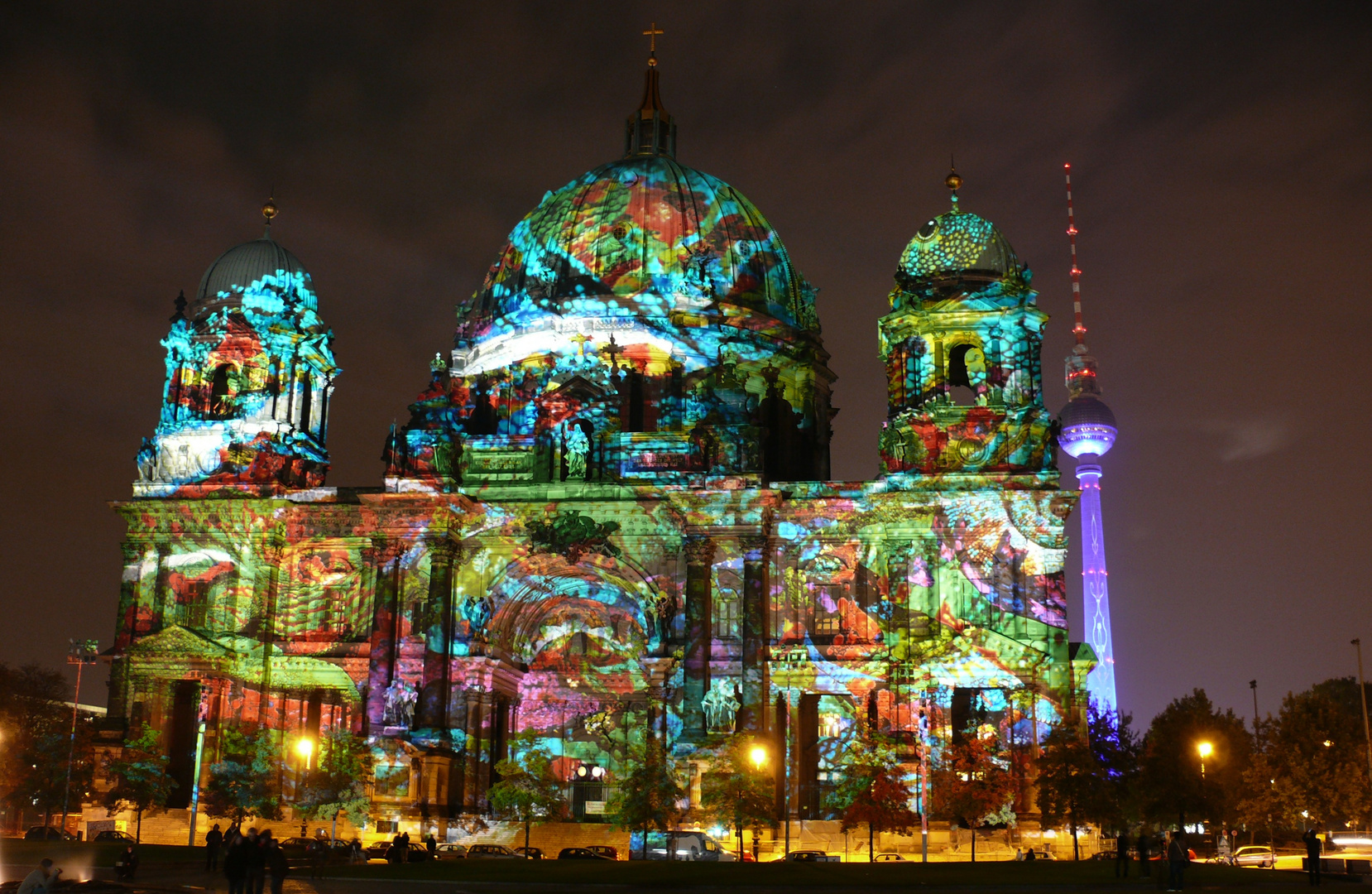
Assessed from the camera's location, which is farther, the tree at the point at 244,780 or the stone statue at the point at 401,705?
the stone statue at the point at 401,705

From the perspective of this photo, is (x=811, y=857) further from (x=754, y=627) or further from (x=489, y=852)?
(x=754, y=627)

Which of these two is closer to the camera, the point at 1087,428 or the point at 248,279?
the point at 248,279

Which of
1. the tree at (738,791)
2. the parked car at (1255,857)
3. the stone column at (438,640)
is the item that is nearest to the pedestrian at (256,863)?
the tree at (738,791)

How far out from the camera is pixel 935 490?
222 feet

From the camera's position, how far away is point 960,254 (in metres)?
73.1

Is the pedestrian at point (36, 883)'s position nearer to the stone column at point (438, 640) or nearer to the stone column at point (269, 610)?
the stone column at point (438, 640)

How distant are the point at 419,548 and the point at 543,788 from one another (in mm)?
13112

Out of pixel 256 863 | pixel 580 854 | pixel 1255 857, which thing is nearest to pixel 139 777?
pixel 580 854

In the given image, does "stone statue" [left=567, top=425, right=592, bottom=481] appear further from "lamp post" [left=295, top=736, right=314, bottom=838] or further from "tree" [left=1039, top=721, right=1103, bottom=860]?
"tree" [left=1039, top=721, right=1103, bottom=860]

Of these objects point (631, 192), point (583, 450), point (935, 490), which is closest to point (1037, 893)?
point (935, 490)

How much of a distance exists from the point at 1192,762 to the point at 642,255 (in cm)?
4636

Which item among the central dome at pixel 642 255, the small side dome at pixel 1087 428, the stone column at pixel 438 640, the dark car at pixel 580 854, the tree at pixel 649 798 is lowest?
the dark car at pixel 580 854

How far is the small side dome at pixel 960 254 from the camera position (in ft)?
239

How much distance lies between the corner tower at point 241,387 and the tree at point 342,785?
12702 millimetres
